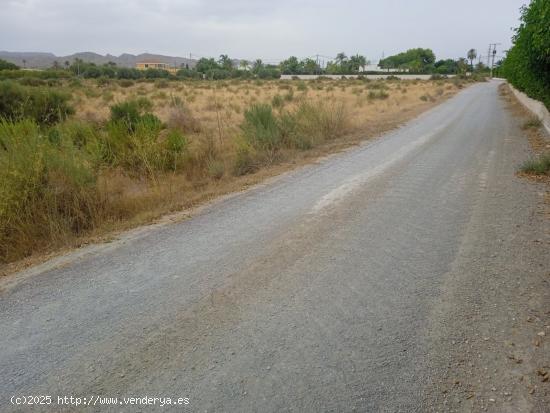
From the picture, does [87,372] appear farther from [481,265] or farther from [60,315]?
[481,265]

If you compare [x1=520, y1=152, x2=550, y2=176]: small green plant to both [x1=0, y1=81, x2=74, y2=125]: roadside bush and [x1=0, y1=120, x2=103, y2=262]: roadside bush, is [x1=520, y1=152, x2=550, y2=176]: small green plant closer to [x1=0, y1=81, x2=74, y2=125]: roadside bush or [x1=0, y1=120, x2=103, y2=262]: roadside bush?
[x1=0, y1=120, x2=103, y2=262]: roadside bush

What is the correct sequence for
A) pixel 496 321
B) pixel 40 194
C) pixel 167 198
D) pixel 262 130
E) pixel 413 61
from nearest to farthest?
pixel 496 321 → pixel 40 194 → pixel 167 198 → pixel 262 130 → pixel 413 61

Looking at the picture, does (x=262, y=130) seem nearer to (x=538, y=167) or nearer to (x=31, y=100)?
(x=538, y=167)

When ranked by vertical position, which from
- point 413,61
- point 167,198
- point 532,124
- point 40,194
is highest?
point 413,61

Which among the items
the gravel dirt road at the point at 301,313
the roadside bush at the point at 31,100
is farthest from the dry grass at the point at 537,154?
the roadside bush at the point at 31,100

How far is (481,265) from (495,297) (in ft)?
2.54

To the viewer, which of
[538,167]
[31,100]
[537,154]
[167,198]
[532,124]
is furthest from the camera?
[31,100]

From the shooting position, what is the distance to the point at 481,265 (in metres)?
4.91

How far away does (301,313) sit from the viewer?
155 inches

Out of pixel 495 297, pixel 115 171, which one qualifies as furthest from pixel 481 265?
pixel 115 171

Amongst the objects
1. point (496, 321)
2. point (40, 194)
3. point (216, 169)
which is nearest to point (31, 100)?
point (216, 169)

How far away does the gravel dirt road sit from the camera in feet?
9.78

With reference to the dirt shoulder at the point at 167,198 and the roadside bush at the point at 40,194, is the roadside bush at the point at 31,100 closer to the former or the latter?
the dirt shoulder at the point at 167,198

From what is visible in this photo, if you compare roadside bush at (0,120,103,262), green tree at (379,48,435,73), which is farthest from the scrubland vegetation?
green tree at (379,48,435,73)
